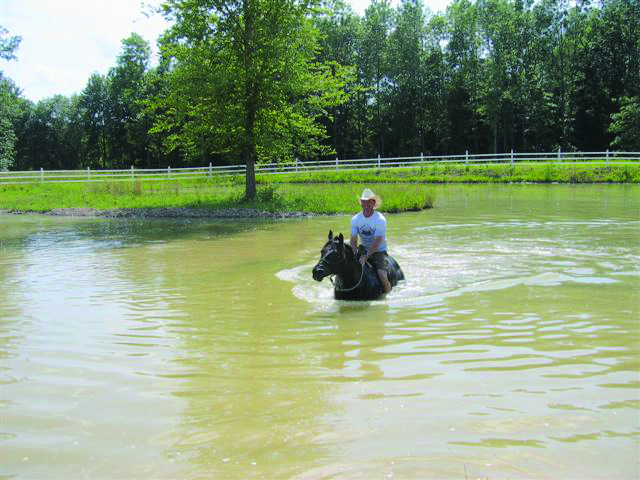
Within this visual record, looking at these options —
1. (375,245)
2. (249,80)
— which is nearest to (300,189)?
(249,80)

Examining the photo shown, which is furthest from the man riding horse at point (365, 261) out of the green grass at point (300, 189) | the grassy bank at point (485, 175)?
the grassy bank at point (485, 175)

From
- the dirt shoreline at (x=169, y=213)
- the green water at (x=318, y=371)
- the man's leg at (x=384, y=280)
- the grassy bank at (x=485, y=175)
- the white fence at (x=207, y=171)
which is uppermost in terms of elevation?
the white fence at (x=207, y=171)

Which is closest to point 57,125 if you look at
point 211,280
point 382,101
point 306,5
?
point 382,101

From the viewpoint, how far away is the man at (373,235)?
371 inches

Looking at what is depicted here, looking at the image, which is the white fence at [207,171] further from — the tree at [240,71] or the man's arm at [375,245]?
the man's arm at [375,245]

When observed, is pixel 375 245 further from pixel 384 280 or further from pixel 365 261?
pixel 384 280

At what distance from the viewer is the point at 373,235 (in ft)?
Answer: 31.6

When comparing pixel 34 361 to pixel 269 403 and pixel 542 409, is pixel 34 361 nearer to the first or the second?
pixel 269 403

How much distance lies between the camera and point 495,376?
18.5 feet

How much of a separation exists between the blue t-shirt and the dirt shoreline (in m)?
14.2

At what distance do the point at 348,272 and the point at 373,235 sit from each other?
818 millimetres

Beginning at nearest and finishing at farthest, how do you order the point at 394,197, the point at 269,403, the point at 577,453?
1. the point at 577,453
2. the point at 269,403
3. the point at 394,197

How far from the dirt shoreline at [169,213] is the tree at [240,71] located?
10.1 feet

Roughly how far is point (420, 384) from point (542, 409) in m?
1.04
